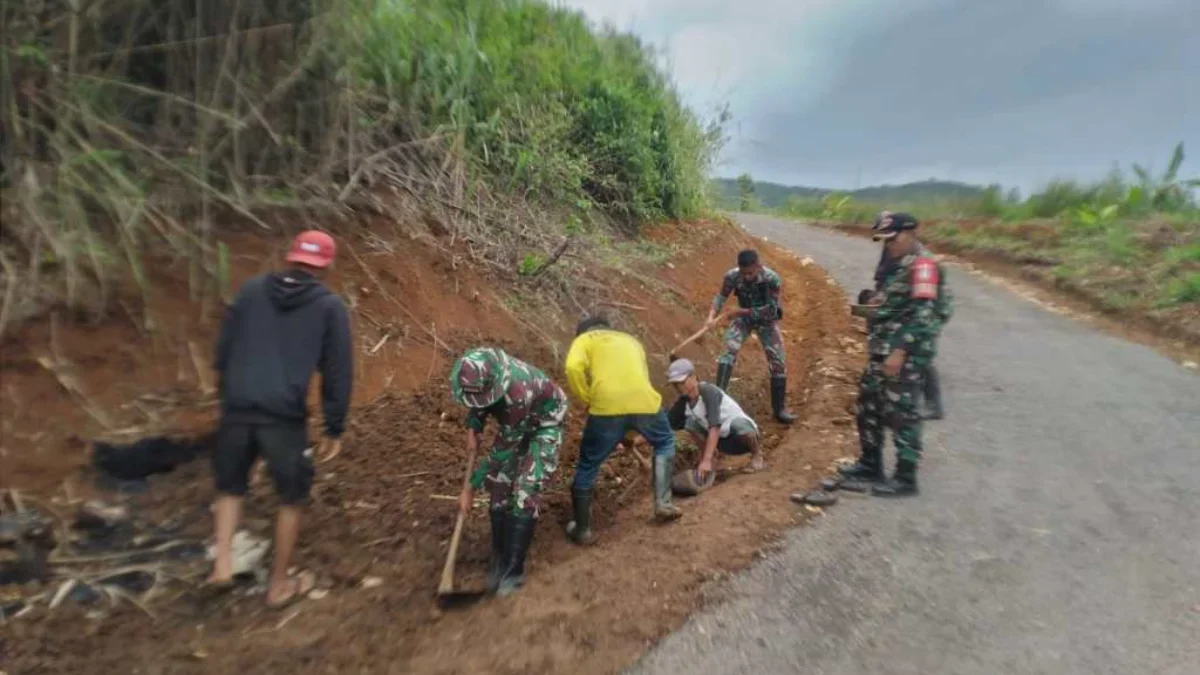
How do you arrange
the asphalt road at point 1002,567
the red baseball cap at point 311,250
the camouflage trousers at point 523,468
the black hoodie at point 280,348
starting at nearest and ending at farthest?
the asphalt road at point 1002,567 → the black hoodie at point 280,348 → the red baseball cap at point 311,250 → the camouflage trousers at point 523,468

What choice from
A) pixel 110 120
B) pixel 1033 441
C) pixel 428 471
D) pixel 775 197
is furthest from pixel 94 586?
pixel 775 197

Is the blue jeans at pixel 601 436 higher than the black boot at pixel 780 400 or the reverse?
higher

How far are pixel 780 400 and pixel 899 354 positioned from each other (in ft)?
8.16

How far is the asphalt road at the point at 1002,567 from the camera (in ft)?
11.8

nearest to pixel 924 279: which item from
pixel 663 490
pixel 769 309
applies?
pixel 663 490

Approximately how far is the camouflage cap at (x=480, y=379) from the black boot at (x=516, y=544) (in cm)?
66

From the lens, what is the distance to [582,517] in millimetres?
5238

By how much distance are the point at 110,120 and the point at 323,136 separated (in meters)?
1.51

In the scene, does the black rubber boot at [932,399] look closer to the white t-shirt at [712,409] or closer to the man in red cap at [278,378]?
the white t-shirt at [712,409]

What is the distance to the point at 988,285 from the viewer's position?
535 inches

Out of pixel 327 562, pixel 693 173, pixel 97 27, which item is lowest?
pixel 327 562

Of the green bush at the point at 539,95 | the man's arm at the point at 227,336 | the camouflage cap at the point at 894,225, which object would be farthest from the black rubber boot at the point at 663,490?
the green bush at the point at 539,95

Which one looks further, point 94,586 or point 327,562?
point 327,562

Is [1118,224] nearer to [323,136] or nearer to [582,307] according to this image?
[582,307]
